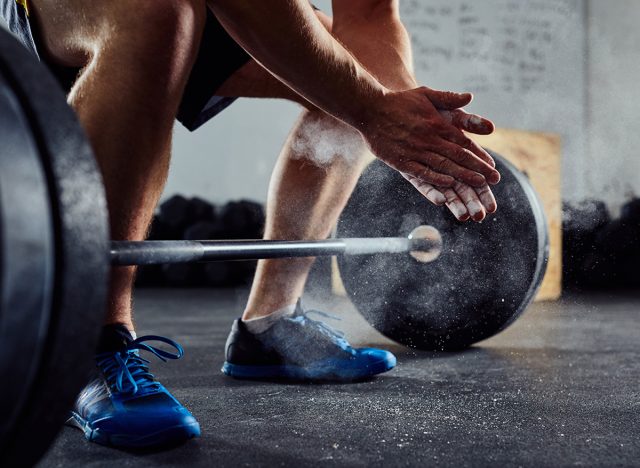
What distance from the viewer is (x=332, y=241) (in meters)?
1.03

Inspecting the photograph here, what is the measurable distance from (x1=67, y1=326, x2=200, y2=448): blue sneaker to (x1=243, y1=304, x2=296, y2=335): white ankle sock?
1.04 feet

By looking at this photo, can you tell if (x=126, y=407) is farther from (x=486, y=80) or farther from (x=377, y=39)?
(x=486, y=80)

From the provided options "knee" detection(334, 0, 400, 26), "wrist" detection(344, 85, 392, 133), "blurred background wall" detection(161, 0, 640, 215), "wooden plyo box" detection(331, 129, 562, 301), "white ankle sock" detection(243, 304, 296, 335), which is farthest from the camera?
"blurred background wall" detection(161, 0, 640, 215)

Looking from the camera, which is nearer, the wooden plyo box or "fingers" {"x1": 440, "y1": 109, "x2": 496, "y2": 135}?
"fingers" {"x1": 440, "y1": 109, "x2": 496, "y2": 135}

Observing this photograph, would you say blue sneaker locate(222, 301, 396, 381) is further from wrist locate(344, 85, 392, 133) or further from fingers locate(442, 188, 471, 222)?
wrist locate(344, 85, 392, 133)

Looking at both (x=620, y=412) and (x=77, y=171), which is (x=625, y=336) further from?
(x=77, y=171)

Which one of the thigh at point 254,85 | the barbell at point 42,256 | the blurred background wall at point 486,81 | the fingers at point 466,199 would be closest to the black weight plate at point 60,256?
the barbell at point 42,256

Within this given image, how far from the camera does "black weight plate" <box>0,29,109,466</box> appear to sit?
444 millimetres

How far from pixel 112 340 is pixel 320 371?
0.37 m

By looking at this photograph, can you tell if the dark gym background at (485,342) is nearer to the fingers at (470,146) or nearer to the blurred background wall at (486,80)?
the blurred background wall at (486,80)

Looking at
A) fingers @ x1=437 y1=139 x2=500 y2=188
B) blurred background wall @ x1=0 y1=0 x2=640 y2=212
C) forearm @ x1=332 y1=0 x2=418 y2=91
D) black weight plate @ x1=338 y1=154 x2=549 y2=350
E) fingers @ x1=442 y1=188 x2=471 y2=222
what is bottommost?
black weight plate @ x1=338 y1=154 x2=549 y2=350

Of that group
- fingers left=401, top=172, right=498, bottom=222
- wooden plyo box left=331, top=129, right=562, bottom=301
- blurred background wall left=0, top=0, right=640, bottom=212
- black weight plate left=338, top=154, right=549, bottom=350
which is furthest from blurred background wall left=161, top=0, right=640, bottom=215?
fingers left=401, top=172, right=498, bottom=222

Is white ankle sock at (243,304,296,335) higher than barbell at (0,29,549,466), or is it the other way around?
barbell at (0,29,549,466)

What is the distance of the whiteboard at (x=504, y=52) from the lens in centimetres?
354
